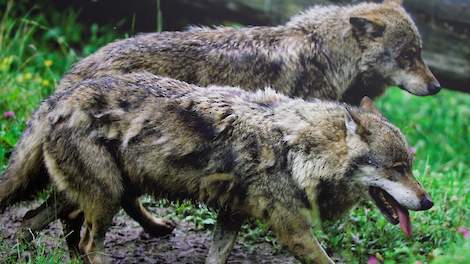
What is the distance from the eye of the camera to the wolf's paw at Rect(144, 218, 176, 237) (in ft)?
20.7

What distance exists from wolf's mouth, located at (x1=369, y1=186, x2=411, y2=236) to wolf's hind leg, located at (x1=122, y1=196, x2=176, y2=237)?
176cm

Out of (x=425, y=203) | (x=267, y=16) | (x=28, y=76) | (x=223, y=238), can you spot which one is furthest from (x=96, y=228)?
(x=267, y=16)

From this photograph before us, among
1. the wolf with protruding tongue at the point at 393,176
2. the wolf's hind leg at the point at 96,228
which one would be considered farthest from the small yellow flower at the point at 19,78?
the wolf with protruding tongue at the point at 393,176

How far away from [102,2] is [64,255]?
15.5 feet

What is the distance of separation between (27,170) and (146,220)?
1.13 m

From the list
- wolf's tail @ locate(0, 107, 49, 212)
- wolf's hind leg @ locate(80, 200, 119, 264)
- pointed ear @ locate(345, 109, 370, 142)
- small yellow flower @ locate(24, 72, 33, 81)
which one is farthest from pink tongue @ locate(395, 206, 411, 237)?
small yellow flower @ locate(24, 72, 33, 81)

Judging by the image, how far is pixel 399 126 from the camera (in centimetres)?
805

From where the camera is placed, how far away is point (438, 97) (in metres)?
11.7

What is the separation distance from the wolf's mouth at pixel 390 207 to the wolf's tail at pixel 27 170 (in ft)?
6.96

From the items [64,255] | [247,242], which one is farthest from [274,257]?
[64,255]

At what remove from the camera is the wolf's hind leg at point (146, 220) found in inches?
245

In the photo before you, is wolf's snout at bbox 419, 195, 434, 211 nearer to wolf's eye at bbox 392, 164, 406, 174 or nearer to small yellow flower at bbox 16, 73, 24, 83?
wolf's eye at bbox 392, 164, 406, 174

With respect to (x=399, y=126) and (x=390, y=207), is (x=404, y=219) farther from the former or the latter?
(x=399, y=126)

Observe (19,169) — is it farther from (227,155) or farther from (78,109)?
(227,155)
